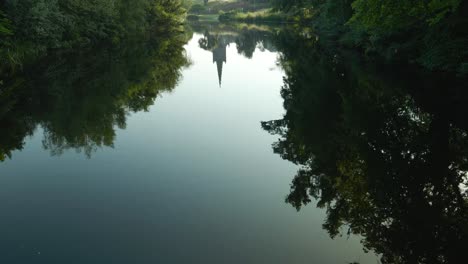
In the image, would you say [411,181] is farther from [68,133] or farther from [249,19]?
[249,19]

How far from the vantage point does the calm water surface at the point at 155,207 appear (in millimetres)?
8453

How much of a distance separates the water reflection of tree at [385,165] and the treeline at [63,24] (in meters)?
20.5

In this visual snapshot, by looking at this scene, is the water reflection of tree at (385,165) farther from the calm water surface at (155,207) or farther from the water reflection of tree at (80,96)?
the water reflection of tree at (80,96)

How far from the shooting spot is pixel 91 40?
4491cm

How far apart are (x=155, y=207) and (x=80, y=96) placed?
556 inches

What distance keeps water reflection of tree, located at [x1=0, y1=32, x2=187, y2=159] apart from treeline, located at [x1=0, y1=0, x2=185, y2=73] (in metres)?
1.62

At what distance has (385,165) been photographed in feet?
43.0

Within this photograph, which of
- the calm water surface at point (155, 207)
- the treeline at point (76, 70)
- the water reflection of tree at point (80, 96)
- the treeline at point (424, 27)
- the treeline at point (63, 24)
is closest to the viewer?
the calm water surface at point (155, 207)

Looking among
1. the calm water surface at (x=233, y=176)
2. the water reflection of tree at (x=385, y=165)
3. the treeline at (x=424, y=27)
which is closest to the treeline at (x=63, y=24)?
the calm water surface at (x=233, y=176)

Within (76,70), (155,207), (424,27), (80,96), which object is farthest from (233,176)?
(76,70)

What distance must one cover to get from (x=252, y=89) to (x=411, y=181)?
17.4 m

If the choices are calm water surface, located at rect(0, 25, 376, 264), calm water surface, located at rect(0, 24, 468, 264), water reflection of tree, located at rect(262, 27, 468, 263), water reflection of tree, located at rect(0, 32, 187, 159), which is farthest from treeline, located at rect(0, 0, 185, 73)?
water reflection of tree, located at rect(262, 27, 468, 263)

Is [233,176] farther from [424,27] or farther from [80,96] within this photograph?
[424,27]

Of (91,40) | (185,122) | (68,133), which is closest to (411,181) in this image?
(185,122)
